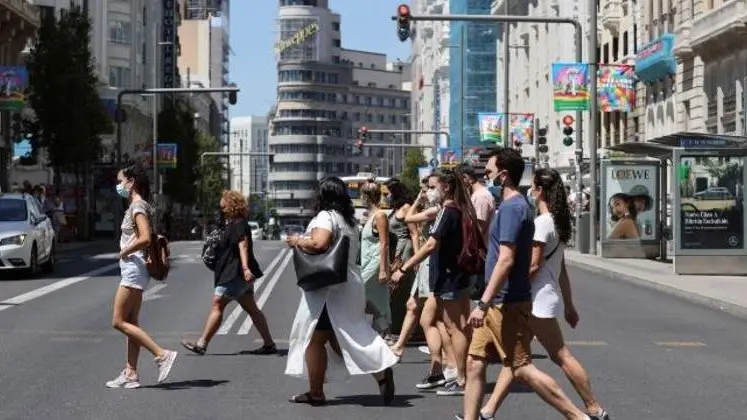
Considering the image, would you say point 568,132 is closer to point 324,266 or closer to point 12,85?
point 12,85

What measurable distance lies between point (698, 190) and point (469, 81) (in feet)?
275

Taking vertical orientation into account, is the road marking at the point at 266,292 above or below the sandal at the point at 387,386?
below

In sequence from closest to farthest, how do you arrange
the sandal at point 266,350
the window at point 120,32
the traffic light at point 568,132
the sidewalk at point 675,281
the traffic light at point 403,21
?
the sandal at point 266,350 < the sidewalk at point 675,281 < the traffic light at point 403,21 < the traffic light at point 568,132 < the window at point 120,32

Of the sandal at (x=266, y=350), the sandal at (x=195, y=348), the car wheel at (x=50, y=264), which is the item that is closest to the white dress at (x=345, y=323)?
the sandal at (x=195, y=348)

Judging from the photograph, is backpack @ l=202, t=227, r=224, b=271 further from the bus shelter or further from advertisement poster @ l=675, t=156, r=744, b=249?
advertisement poster @ l=675, t=156, r=744, b=249

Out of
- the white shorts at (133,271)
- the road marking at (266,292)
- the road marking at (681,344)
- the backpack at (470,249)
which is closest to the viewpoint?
the backpack at (470,249)

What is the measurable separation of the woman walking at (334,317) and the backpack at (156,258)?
1.46m

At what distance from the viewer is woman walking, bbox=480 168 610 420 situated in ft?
29.8

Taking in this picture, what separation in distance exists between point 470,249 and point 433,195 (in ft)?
5.00

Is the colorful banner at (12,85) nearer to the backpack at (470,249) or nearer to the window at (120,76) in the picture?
the backpack at (470,249)

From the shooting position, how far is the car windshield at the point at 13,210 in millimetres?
27234

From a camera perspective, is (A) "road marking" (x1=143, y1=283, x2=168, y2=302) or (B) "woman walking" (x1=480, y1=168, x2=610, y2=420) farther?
(A) "road marking" (x1=143, y1=283, x2=168, y2=302)

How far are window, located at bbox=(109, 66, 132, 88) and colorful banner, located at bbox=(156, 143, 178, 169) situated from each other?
7.87m

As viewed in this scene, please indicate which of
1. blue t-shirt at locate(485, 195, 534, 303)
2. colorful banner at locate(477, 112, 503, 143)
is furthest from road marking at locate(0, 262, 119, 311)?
→ colorful banner at locate(477, 112, 503, 143)
